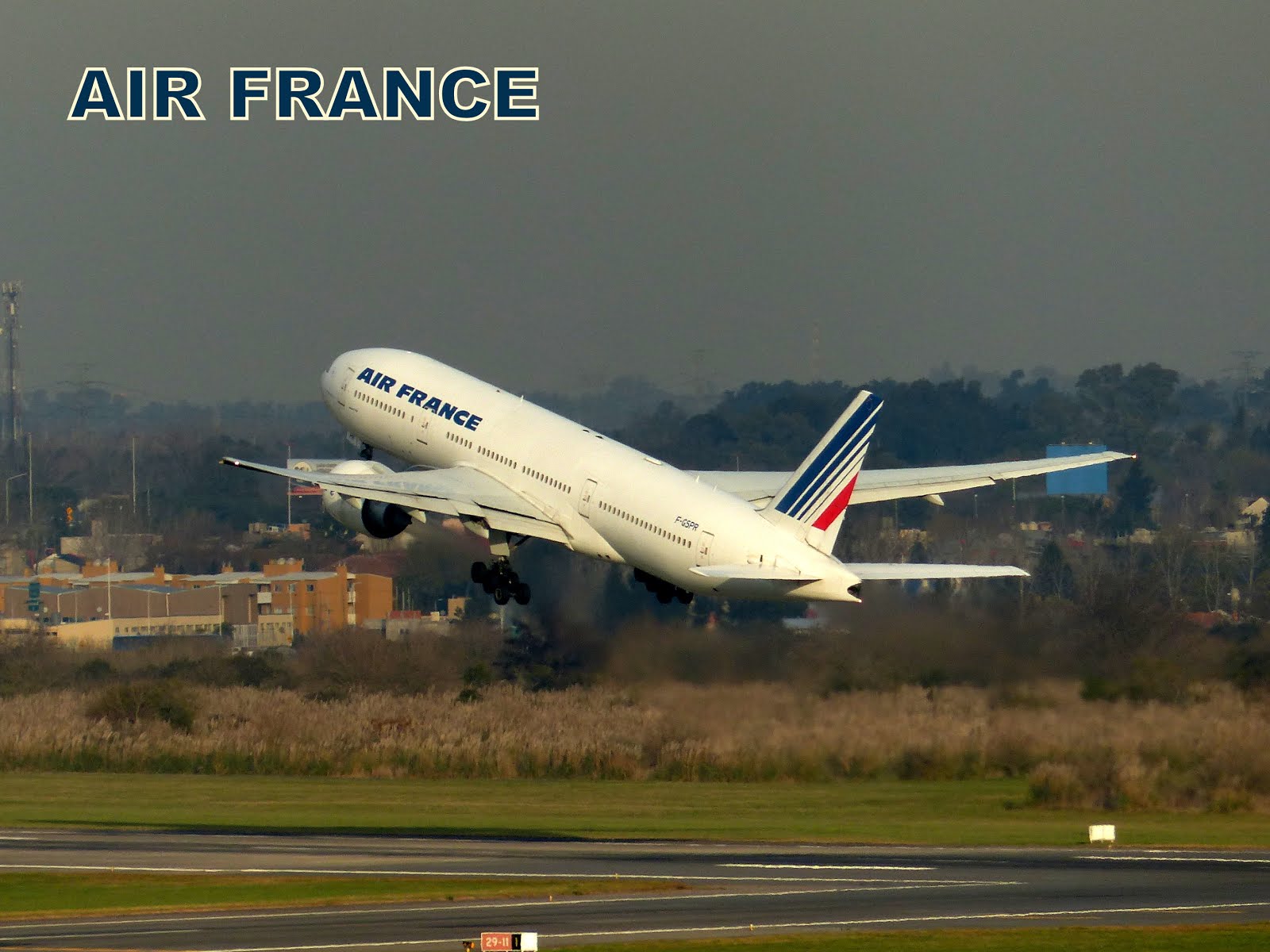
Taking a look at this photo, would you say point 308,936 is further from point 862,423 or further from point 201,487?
point 201,487

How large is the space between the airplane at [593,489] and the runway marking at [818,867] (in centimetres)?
706

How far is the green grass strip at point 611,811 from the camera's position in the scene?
59500mm

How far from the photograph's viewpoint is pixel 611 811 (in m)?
67.2

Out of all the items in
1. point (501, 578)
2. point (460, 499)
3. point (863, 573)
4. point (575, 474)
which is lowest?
point (863, 573)

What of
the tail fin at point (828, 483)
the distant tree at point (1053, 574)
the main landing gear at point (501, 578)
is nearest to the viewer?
the tail fin at point (828, 483)

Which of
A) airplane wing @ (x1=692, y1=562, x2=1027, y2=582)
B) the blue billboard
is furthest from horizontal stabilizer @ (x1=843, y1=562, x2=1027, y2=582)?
the blue billboard

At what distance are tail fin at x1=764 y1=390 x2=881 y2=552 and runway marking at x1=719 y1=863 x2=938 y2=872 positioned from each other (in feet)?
28.0

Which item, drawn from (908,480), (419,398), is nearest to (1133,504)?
(908,480)

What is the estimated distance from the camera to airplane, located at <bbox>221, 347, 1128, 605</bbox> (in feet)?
184

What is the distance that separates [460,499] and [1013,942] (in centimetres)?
2673

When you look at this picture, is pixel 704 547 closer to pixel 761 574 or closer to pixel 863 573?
pixel 761 574

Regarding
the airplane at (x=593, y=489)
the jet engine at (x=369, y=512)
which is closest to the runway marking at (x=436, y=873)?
the airplane at (x=593, y=489)

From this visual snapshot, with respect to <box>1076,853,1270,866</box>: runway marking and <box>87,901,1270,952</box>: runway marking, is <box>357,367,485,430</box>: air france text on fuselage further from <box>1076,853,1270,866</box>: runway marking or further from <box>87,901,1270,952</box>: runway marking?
<box>87,901,1270,952</box>: runway marking

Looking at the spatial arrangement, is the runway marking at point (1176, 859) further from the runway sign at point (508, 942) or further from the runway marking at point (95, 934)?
the runway sign at point (508, 942)
